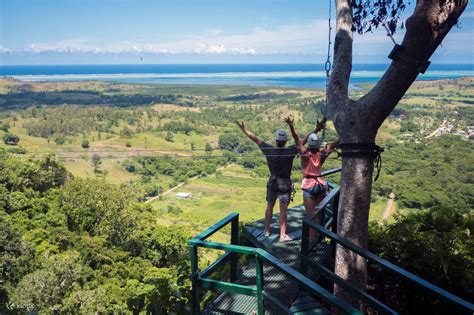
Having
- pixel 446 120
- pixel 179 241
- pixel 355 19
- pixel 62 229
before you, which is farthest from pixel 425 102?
pixel 355 19

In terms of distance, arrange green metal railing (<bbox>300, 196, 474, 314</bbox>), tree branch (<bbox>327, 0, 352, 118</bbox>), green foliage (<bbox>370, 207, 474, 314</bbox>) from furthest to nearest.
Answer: green foliage (<bbox>370, 207, 474, 314</bbox>) < tree branch (<bbox>327, 0, 352, 118</bbox>) < green metal railing (<bbox>300, 196, 474, 314</bbox>)

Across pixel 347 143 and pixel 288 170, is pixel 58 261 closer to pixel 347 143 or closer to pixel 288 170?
pixel 288 170

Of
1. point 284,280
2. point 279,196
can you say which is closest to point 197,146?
point 279,196

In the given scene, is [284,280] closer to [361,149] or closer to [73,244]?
[361,149]

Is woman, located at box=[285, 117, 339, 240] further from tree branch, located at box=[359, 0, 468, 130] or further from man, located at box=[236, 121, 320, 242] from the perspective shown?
tree branch, located at box=[359, 0, 468, 130]

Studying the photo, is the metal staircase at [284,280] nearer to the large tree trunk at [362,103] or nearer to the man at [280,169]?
the large tree trunk at [362,103]

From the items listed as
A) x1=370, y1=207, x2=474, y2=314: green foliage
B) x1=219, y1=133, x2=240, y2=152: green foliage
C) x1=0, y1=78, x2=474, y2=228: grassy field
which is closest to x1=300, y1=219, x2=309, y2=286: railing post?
x1=370, y1=207, x2=474, y2=314: green foliage
